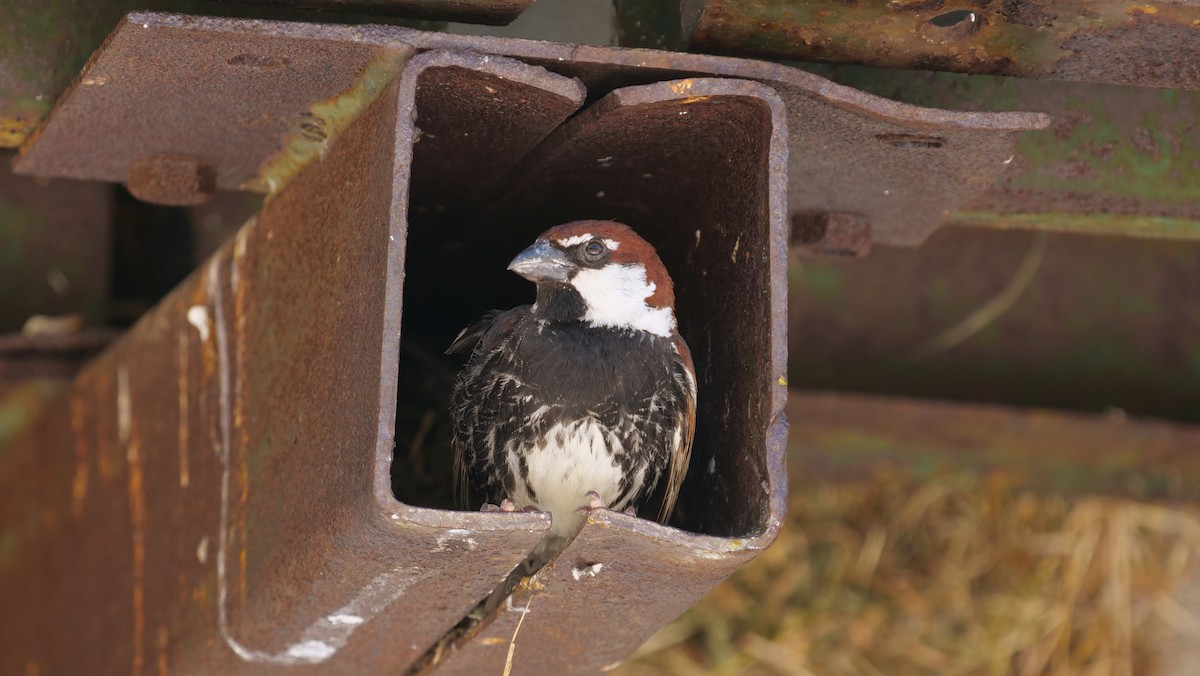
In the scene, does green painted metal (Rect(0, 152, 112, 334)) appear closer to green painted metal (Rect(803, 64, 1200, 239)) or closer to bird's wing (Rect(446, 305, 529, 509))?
bird's wing (Rect(446, 305, 529, 509))

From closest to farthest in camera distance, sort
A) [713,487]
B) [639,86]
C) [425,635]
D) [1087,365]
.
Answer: [639,86] → [425,635] → [713,487] → [1087,365]

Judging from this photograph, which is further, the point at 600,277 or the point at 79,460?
the point at 79,460

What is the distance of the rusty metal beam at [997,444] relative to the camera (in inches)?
143

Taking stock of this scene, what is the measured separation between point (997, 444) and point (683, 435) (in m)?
1.33

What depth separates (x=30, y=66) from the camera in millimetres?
2414

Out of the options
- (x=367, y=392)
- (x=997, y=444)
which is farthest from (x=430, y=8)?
(x=997, y=444)

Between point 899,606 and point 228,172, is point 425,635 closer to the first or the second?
point 228,172

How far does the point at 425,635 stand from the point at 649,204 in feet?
3.28

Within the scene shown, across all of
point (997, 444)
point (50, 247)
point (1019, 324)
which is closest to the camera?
point (50, 247)

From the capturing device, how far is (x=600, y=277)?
9.64 ft

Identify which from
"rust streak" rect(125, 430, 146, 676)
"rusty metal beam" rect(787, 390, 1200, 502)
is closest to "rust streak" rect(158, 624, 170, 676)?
"rust streak" rect(125, 430, 146, 676)

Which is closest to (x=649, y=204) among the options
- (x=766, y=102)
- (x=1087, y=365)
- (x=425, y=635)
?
(x=766, y=102)

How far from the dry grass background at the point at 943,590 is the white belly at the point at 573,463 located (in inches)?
73.0

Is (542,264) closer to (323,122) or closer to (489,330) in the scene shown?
(489,330)
